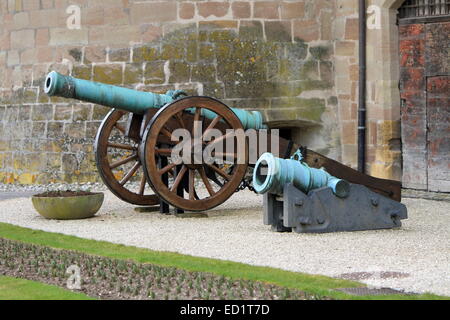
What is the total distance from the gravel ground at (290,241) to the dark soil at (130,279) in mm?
750

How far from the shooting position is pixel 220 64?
14.0 metres

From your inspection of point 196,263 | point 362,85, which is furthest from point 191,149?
point 362,85

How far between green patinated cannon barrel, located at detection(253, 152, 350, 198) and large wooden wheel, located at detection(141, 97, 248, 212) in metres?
1.28

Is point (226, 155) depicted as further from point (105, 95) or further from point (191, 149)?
point (105, 95)

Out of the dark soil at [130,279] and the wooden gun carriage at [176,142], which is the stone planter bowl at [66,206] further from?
the dark soil at [130,279]

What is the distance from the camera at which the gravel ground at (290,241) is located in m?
7.24

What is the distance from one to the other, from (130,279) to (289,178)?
2.73m

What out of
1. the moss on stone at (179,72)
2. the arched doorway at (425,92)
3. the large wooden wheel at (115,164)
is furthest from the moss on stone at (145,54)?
the arched doorway at (425,92)

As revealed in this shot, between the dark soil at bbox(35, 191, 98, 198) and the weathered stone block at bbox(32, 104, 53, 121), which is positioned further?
the weathered stone block at bbox(32, 104, 53, 121)

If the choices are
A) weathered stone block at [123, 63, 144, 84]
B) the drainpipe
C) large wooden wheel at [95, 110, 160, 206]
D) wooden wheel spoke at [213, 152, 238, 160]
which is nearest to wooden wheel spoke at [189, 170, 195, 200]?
wooden wheel spoke at [213, 152, 238, 160]

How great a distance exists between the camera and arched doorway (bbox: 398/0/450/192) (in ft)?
43.4

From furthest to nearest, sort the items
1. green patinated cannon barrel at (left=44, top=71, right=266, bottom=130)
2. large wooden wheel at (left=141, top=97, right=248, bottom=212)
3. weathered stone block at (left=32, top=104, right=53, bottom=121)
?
weathered stone block at (left=32, top=104, right=53, bottom=121)
large wooden wheel at (left=141, top=97, right=248, bottom=212)
green patinated cannon barrel at (left=44, top=71, right=266, bottom=130)

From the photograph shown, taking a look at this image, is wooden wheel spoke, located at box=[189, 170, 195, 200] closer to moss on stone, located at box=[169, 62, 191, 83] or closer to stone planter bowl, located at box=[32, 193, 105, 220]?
stone planter bowl, located at box=[32, 193, 105, 220]

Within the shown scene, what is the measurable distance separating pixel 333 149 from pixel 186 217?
4.16m
